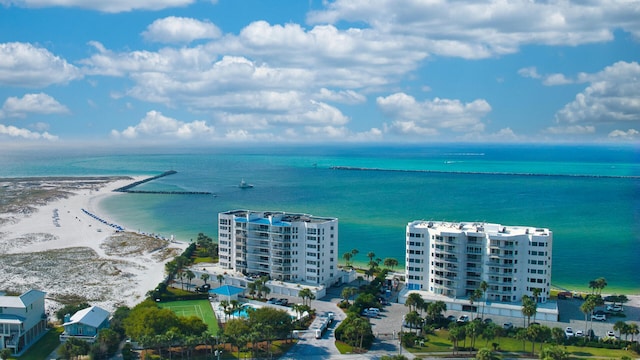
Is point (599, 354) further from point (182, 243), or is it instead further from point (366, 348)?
point (182, 243)

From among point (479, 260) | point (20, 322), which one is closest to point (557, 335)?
point (479, 260)

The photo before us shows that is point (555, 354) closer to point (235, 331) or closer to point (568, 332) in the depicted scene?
point (568, 332)

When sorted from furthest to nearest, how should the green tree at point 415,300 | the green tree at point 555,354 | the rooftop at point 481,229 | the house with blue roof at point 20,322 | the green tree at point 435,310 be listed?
the rooftop at point 481,229, the green tree at point 415,300, the green tree at point 435,310, the house with blue roof at point 20,322, the green tree at point 555,354

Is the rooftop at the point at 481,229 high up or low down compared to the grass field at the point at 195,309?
up

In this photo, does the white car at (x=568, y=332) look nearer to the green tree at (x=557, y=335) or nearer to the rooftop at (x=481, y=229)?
the green tree at (x=557, y=335)

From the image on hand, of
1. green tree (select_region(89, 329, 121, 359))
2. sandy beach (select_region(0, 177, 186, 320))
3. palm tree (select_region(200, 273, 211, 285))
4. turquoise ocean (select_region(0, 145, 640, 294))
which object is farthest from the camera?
turquoise ocean (select_region(0, 145, 640, 294))

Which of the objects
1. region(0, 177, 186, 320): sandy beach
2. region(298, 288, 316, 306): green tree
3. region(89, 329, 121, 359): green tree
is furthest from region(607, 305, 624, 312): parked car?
region(0, 177, 186, 320): sandy beach

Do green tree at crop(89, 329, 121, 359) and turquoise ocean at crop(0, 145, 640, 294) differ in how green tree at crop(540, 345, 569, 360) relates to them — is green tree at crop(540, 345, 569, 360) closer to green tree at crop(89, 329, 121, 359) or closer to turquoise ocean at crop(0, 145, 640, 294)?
turquoise ocean at crop(0, 145, 640, 294)

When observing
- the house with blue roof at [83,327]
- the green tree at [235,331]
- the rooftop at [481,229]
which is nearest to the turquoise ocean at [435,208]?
the rooftop at [481,229]
